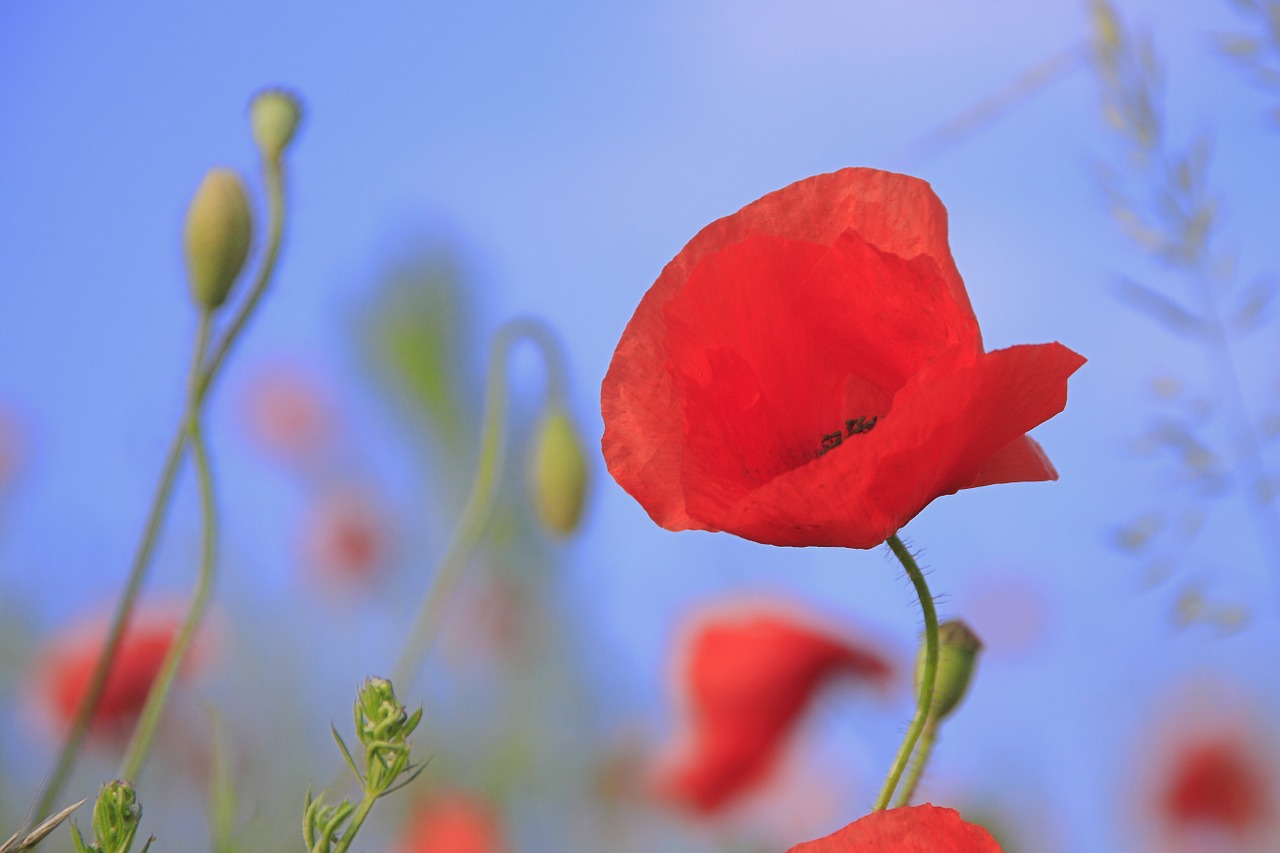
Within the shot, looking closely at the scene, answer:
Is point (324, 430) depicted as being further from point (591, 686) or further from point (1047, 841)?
point (1047, 841)

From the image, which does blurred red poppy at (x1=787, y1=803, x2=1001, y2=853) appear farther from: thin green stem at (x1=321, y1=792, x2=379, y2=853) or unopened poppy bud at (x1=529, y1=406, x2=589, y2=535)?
unopened poppy bud at (x1=529, y1=406, x2=589, y2=535)

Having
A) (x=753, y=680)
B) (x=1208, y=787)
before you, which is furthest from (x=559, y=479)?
(x=1208, y=787)

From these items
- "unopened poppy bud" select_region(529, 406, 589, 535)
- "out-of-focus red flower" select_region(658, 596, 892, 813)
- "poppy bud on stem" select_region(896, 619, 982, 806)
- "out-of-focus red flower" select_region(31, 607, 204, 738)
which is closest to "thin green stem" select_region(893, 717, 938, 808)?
"poppy bud on stem" select_region(896, 619, 982, 806)

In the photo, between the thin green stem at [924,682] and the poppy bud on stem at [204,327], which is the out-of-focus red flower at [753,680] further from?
the thin green stem at [924,682]

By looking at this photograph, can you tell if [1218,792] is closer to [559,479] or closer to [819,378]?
[559,479]

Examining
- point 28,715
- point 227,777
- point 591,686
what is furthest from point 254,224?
point 591,686

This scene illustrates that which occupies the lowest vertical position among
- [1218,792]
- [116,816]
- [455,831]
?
[1218,792]

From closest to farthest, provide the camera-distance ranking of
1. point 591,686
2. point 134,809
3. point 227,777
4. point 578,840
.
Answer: point 134,809 → point 227,777 → point 578,840 → point 591,686
